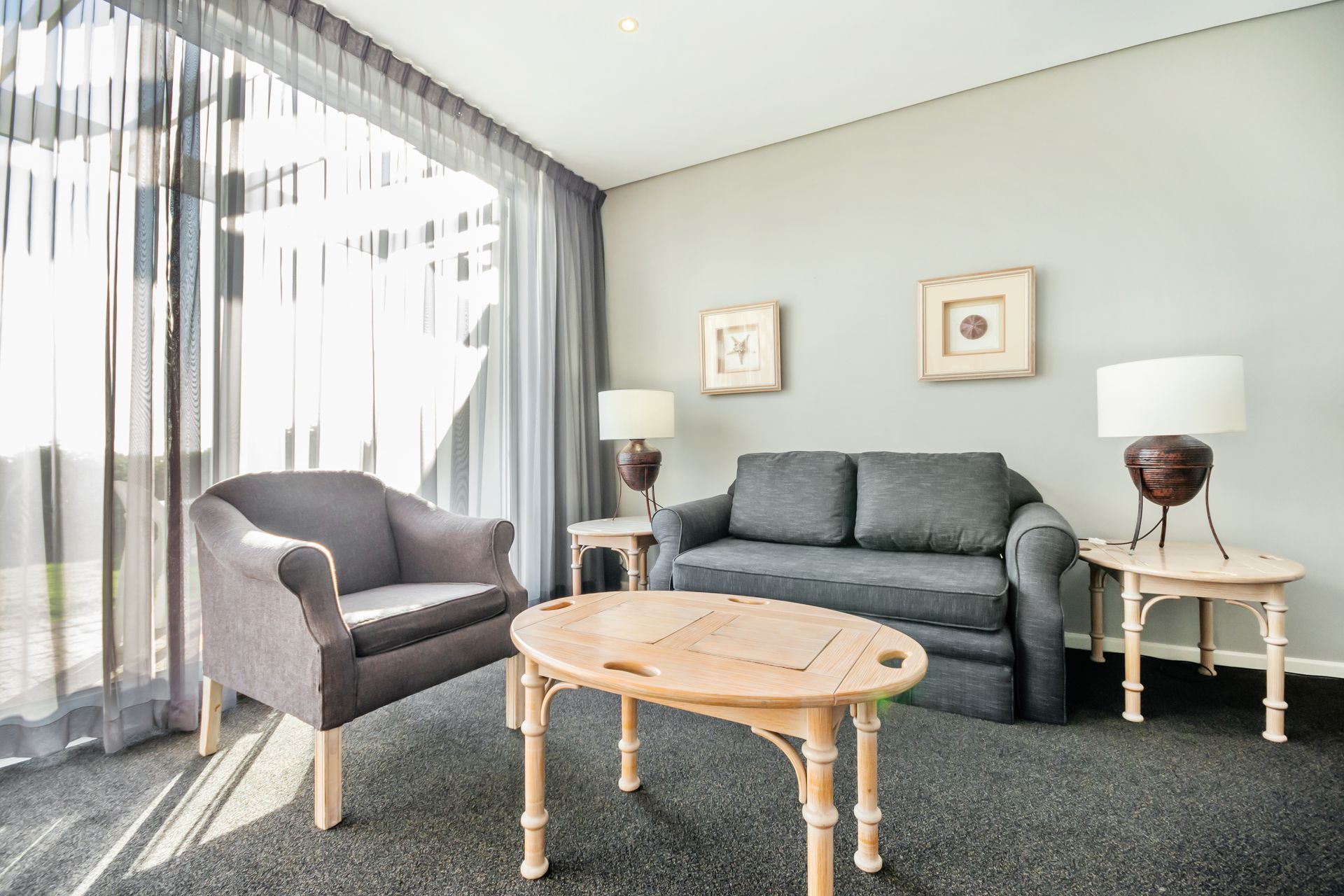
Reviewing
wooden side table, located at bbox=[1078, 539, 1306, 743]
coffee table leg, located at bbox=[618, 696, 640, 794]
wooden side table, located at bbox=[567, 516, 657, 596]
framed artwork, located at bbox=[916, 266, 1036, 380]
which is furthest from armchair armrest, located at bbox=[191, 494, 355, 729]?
framed artwork, located at bbox=[916, 266, 1036, 380]

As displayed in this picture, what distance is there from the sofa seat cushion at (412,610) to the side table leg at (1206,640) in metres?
2.69

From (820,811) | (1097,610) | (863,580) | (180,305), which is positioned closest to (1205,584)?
(1097,610)

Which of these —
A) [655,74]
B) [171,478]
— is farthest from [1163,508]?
[171,478]

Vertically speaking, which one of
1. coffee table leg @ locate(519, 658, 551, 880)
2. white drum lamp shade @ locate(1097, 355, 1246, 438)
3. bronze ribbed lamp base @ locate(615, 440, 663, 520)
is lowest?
coffee table leg @ locate(519, 658, 551, 880)

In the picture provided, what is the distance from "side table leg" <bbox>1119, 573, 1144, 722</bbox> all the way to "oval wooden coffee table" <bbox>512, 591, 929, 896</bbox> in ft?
3.80

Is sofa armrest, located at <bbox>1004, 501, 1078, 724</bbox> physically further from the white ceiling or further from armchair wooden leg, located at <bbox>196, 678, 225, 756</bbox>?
armchair wooden leg, located at <bbox>196, 678, 225, 756</bbox>

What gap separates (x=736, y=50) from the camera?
259 cm

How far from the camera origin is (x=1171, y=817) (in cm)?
143

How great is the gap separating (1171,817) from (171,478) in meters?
2.94

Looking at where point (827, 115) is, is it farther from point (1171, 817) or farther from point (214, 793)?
point (214, 793)

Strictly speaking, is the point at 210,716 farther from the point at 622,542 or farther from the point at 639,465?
the point at 639,465

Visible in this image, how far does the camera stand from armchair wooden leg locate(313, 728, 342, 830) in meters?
1.42

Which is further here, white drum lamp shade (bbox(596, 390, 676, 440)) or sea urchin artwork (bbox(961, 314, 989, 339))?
white drum lamp shade (bbox(596, 390, 676, 440))

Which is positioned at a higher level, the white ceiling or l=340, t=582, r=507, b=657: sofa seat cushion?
the white ceiling
